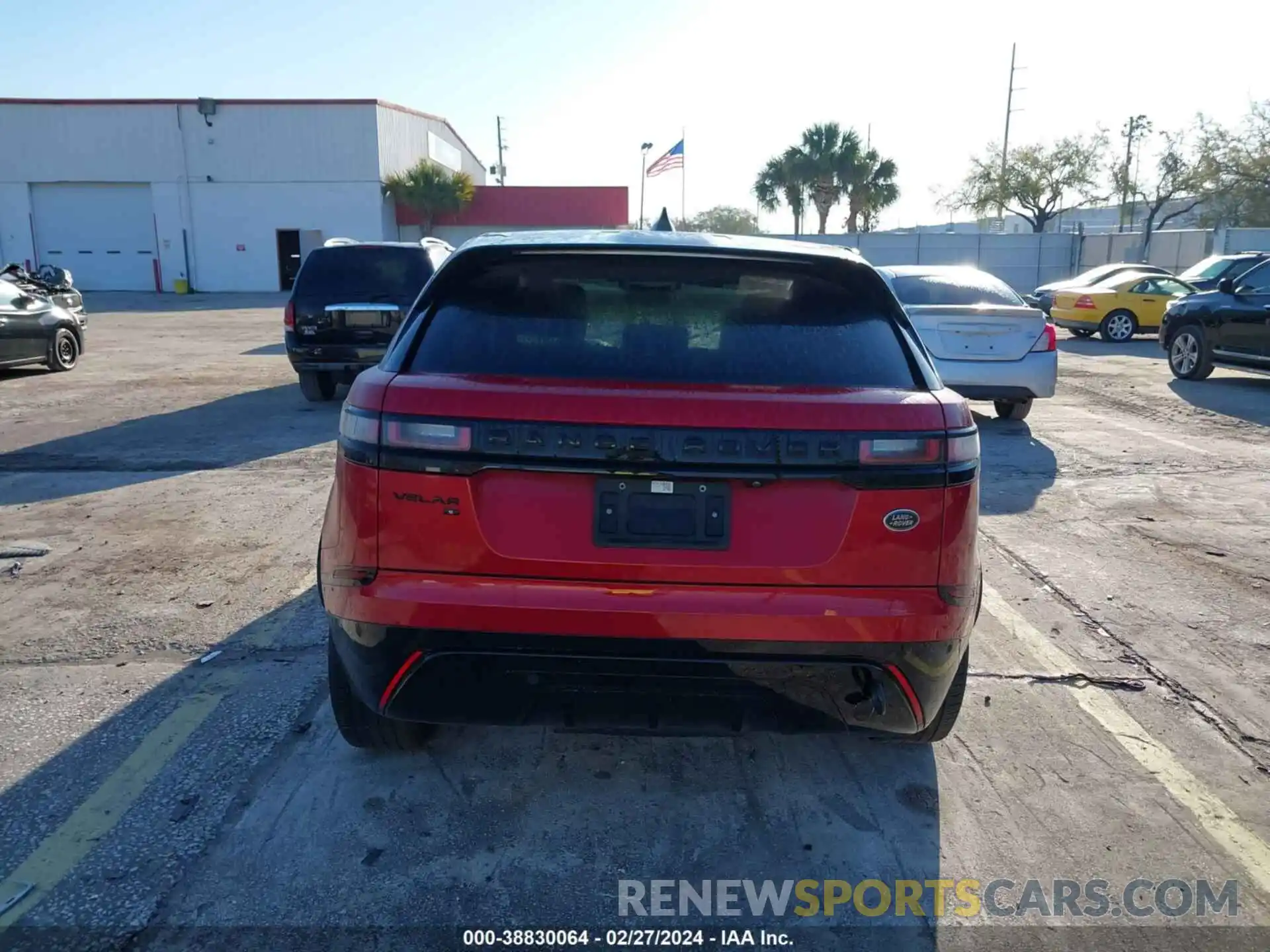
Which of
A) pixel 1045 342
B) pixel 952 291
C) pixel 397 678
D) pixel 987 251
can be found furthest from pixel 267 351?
pixel 987 251

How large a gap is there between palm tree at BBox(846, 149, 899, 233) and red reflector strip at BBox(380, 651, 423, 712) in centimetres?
4464

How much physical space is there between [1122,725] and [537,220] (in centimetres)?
4130

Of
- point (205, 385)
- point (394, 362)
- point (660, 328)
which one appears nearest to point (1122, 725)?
point (660, 328)

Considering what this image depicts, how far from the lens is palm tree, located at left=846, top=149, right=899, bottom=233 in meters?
43.8

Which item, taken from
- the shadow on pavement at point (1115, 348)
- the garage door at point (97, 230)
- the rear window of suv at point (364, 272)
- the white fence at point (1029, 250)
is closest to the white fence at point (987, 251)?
the white fence at point (1029, 250)

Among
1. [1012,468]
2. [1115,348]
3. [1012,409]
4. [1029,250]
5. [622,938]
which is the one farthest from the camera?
[1029,250]

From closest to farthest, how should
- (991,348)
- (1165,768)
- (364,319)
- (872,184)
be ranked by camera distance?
(1165,768)
(991,348)
(364,319)
(872,184)

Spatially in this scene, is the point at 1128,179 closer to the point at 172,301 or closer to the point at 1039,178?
the point at 1039,178

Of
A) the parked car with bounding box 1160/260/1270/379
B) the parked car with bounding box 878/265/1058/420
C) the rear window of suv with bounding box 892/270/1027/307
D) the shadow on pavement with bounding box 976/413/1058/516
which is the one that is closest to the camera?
the shadow on pavement with bounding box 976/413/1058/516

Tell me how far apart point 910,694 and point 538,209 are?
138 feet

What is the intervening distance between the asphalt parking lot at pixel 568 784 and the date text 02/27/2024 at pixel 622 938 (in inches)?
1.2

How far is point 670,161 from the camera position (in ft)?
107

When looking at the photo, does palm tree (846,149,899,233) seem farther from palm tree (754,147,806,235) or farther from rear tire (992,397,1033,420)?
rear tire (992,397,1033,420)

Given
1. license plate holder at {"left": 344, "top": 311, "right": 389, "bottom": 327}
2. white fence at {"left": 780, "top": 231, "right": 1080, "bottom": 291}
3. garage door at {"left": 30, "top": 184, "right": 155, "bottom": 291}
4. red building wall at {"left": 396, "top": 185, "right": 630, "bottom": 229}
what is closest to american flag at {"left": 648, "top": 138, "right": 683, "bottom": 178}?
white fence at {"left": 780, "top": 231, "right": 1080, "bottom": 291}
